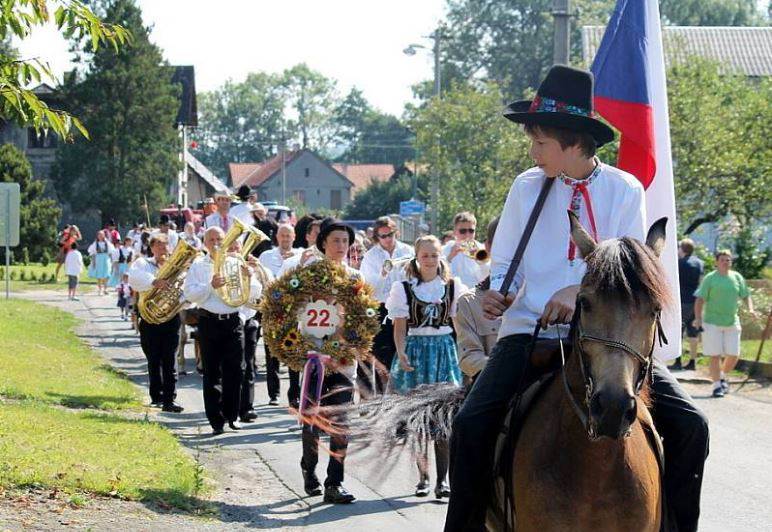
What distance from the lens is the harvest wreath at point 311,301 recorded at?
1137 centimetres

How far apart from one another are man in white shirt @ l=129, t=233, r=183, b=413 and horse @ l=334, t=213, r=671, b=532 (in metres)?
10.4

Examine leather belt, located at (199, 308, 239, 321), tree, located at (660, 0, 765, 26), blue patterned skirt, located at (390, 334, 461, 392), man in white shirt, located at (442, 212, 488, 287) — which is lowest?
blue patterned skirt, located at (390, 334, 461, 392)

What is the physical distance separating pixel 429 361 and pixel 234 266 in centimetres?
359

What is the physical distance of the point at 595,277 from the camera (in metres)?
4.88

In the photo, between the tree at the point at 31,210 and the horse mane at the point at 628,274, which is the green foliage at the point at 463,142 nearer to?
the tree at the point at 31,210

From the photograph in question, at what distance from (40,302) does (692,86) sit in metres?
18.3

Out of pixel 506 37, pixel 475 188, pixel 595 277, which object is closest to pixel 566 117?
pixel 595 277

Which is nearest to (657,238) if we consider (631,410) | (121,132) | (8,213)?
(631,410)

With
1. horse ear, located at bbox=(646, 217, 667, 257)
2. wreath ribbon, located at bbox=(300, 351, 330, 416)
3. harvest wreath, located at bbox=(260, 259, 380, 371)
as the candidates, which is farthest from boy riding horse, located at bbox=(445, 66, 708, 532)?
harvest wreath, located at bbox=(260, 259, 380, 371)

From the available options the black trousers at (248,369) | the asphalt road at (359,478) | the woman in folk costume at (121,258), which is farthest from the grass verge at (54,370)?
the woman in folk costume at (121,258)

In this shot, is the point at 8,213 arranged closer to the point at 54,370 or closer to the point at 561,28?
the point at 54,370

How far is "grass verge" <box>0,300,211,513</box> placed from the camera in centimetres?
968

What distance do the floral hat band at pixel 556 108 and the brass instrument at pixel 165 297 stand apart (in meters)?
10.2

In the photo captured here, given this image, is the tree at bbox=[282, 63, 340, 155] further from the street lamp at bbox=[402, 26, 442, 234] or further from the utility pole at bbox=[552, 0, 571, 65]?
the utility pole at bbox=[552, 0, 571, 65]
